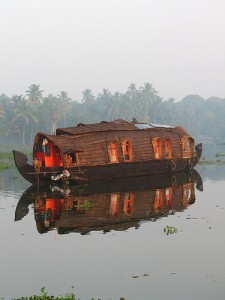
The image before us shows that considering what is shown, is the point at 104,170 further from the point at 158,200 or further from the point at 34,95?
the point at 34,95

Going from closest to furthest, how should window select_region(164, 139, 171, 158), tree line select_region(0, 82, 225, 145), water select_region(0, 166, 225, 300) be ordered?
water select_region(0, 166, 225, 300) < window select_region(164, 139, 171, 158) < tree line select_region(0, 82, 225, 145)

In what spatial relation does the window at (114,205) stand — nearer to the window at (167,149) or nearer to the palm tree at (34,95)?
the window at (167,149)

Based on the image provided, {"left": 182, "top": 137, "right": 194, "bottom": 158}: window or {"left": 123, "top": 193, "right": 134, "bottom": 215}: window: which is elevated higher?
{"left": 182, "top": 137, "right": 194, "bottom": 158}: window

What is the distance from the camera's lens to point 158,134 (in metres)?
23.0

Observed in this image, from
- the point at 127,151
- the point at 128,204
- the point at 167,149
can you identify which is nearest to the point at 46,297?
the point at 128,204

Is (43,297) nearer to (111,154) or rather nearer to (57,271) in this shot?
(57,271)

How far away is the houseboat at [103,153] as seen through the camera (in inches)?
734

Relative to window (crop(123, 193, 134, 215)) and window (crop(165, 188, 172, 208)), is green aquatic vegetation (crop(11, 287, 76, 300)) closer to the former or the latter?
window (crop(123, 193, 134, 215))

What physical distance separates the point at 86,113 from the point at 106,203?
229 feet

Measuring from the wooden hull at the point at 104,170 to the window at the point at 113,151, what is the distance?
12.5 inches

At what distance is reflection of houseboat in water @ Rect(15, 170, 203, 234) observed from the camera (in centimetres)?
1220

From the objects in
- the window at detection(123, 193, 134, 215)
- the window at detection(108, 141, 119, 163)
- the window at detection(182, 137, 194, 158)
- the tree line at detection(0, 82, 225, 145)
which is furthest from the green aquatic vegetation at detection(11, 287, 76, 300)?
the tree line at detection(0, 82, 225, 145)

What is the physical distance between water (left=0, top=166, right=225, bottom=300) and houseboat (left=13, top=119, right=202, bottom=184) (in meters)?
1.70

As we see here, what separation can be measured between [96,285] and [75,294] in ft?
1.81
